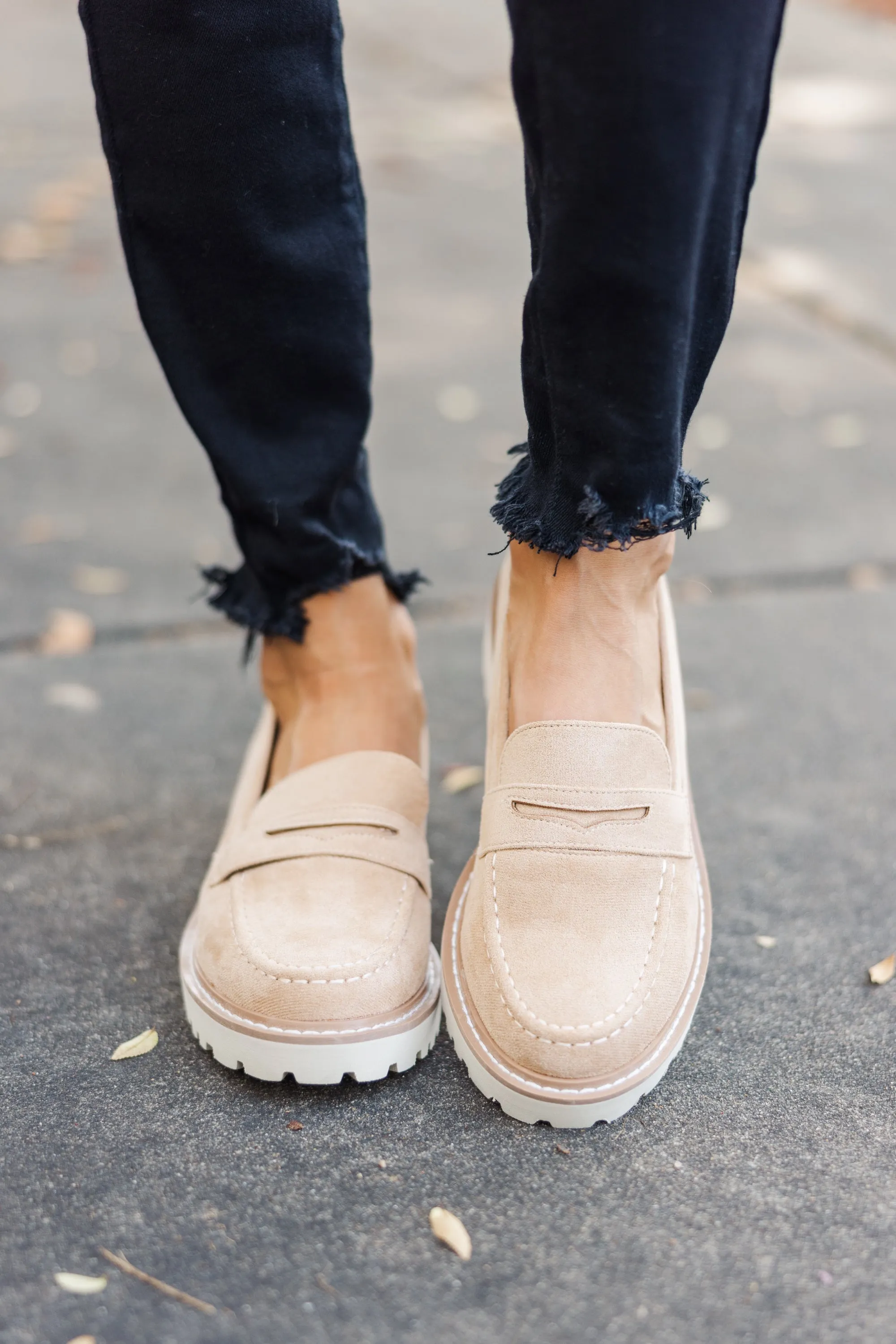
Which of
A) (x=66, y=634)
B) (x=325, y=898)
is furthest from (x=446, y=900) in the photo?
(x=66, y=634)

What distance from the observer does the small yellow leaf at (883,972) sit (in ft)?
3.51

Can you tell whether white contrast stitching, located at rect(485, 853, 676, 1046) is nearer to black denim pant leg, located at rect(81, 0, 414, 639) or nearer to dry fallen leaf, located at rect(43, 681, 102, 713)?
black denim pant leg, located at rect(81, 0, 414, 639)

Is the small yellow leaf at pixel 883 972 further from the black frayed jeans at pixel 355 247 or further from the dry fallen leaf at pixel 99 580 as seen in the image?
the dry fallen leaf at pixel 99 580

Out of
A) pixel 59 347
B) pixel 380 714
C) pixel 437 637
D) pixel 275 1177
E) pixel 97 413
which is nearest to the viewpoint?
pixel 275 1177

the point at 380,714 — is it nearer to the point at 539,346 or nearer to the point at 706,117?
the point at 539,346

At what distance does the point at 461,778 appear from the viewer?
1400 millimetres

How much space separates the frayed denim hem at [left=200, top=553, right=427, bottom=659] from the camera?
1.14 metres

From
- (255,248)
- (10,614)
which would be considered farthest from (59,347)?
(255,248)

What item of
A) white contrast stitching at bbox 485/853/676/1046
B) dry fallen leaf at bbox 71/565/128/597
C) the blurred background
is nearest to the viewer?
white contrast stitching at bbox 485/853/676/1046

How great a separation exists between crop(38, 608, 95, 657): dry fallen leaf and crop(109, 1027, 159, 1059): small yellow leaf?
83 centimetres

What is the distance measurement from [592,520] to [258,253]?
39 centimetres

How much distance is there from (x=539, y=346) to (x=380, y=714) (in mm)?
421

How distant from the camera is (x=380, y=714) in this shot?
115 cm

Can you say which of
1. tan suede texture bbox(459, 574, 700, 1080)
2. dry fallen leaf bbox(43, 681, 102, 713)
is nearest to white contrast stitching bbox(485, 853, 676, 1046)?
tan suede texture bbox(459, 574, 700, 1080)
